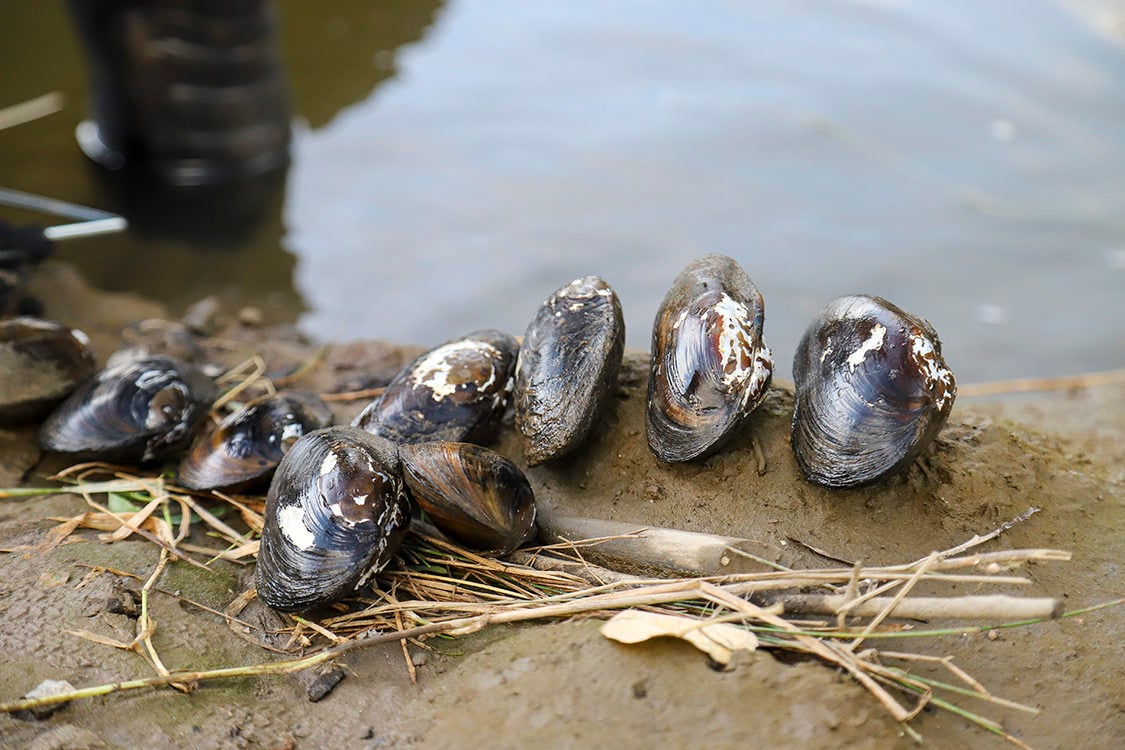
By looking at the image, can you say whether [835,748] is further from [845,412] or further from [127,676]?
[127,676]

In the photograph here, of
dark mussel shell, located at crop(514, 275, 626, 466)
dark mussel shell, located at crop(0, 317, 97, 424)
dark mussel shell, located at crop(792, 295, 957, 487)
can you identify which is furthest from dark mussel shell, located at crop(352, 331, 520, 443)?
dark mussel shell, located at crop(0, 317, 97, 424)

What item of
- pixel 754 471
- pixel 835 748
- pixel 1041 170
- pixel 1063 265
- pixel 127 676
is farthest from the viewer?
pixel 1041 170

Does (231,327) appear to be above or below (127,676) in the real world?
below

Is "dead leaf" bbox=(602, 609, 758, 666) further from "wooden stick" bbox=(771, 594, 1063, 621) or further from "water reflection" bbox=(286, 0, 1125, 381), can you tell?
"water reflection" bbox=(286, 0, 1125, 381)

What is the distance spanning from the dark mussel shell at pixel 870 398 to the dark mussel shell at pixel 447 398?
3.26 feet

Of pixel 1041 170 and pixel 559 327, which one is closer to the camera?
pixel 559 327

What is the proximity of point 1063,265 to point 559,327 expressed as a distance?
4.16 m

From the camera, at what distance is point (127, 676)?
232 cm

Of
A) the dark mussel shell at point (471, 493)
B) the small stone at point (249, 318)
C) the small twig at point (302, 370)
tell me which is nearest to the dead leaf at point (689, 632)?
the dark mussel shell at point (471, 493)

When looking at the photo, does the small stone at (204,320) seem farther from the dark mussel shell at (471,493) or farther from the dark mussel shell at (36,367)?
the dark mussel shell at (471,493)

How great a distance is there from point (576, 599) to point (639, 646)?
0.30 metres

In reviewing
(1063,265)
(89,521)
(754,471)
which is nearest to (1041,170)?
(1063,265)

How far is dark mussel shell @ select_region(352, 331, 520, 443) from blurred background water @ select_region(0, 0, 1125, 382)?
2.14 meters

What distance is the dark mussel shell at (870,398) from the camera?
252 cm
